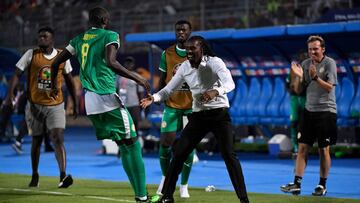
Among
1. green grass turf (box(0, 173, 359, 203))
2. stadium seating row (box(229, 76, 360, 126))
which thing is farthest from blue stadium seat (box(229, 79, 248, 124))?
green grass turf (box(0, 173, 359, 203))

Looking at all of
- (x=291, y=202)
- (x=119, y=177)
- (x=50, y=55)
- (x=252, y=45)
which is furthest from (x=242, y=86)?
(x=291, y=202)

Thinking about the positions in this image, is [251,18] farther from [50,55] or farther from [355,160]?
[50,55]

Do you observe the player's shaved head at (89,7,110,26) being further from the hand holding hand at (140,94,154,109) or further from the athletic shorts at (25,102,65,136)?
the athletic shorts at (25,102,65,136)

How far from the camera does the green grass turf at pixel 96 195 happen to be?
1195cm

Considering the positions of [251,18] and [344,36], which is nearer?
[344,36]

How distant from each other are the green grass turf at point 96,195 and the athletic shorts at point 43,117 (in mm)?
946

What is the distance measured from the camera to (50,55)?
1420cm

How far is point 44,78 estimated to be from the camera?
14102 millimetres

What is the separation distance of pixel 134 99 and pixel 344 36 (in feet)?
16.4

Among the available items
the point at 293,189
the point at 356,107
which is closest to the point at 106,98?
the point at 293,189

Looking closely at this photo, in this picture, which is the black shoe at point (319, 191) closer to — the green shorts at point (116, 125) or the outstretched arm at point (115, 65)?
the green shorts at point (116, 125)

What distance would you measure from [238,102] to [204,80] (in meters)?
12.2

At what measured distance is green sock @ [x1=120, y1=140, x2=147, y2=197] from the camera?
1050 centimetres

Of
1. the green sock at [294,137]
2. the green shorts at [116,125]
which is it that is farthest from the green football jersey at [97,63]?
the green sock at [294,137]
